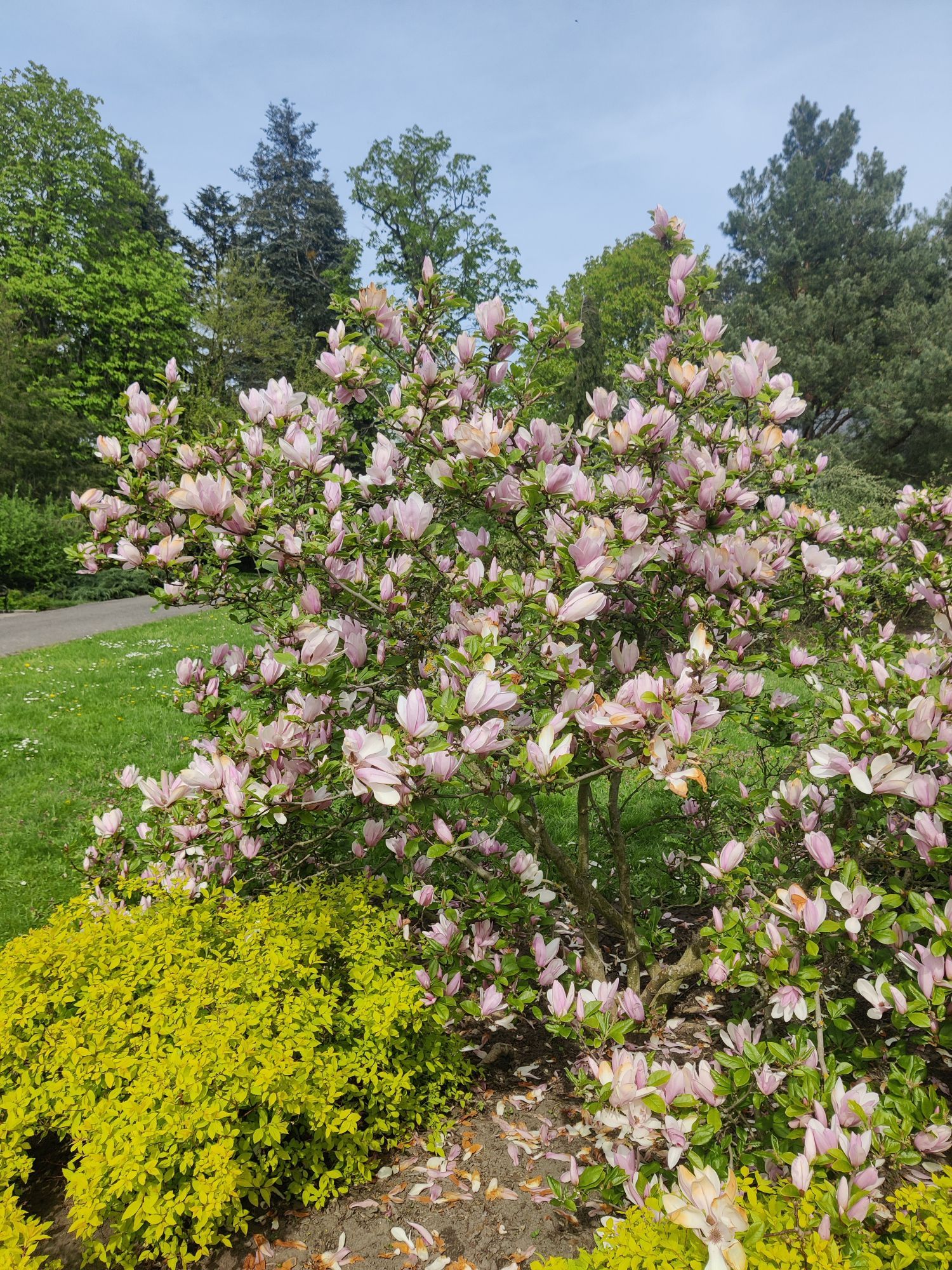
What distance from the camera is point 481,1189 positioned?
6.82ft

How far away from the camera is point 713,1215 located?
1173 mm

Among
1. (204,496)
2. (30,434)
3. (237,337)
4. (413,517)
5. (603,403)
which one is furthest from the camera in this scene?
(237,337)

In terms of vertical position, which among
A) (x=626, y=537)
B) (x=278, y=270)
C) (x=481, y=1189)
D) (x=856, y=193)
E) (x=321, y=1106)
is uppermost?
(x=278, y=270)

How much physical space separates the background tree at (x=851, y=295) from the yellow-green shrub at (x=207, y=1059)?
69.4 feet

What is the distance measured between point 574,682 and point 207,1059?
1415mm

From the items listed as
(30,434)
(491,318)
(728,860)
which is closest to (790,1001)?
(728,860)

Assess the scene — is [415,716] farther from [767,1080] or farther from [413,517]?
[767,1080]

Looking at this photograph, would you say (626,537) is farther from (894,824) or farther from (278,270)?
(278,270)

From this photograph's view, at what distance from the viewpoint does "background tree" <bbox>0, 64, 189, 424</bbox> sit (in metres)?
23.7

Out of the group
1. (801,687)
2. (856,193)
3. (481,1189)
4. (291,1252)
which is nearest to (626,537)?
(481,1189)

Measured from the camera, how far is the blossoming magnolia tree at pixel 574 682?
5.47ft

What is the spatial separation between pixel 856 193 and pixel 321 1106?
28422 millimetres

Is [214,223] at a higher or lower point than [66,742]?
higher

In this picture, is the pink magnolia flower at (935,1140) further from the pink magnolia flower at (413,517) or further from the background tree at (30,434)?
the background tree at (30,434)
